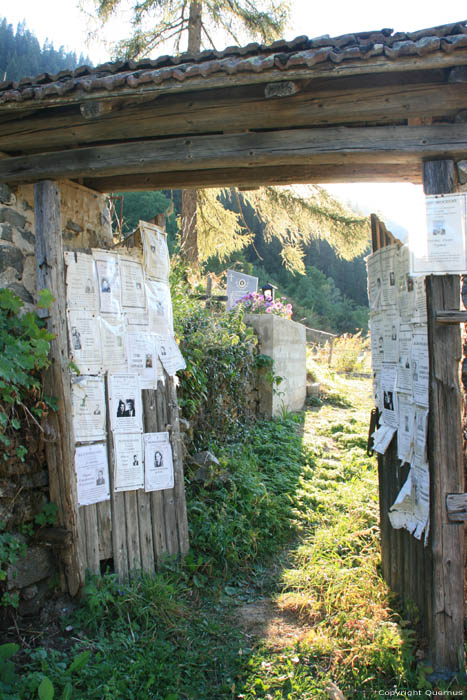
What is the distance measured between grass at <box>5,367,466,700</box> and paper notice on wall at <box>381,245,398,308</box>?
2146 mm

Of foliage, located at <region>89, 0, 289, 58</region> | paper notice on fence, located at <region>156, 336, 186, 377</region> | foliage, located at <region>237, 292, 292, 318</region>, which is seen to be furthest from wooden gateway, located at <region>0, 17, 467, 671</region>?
foliage, located at <region>89, 0, 289, 58</region>

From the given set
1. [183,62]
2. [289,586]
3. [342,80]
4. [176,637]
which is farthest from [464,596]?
[183,62]

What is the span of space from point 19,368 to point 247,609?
2.42 m

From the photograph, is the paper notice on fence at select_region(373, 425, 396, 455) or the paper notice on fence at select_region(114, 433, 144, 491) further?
the paper notice on fence at select_region(114, 433, 144, 491)

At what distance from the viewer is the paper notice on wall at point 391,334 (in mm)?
3752

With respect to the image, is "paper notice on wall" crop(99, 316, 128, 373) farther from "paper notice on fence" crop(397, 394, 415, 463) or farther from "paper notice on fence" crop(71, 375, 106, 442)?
"paper notice on fence" crop(397, 394, 415, 463)

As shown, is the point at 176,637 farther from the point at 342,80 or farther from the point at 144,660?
the point at 342,80

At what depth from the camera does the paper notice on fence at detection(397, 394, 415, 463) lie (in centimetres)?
351

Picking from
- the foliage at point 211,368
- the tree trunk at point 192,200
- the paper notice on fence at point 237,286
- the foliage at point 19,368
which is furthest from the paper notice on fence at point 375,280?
the tree trunk at point 192,200

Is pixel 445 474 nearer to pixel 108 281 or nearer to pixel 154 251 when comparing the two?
pixel 108 281

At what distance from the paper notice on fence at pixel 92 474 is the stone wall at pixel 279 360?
198 inches

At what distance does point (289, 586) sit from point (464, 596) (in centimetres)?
143

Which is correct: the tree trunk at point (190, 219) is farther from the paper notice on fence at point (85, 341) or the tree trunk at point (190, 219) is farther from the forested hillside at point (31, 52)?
the forested hillside at point (31, 52)

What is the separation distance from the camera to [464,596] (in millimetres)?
3223
